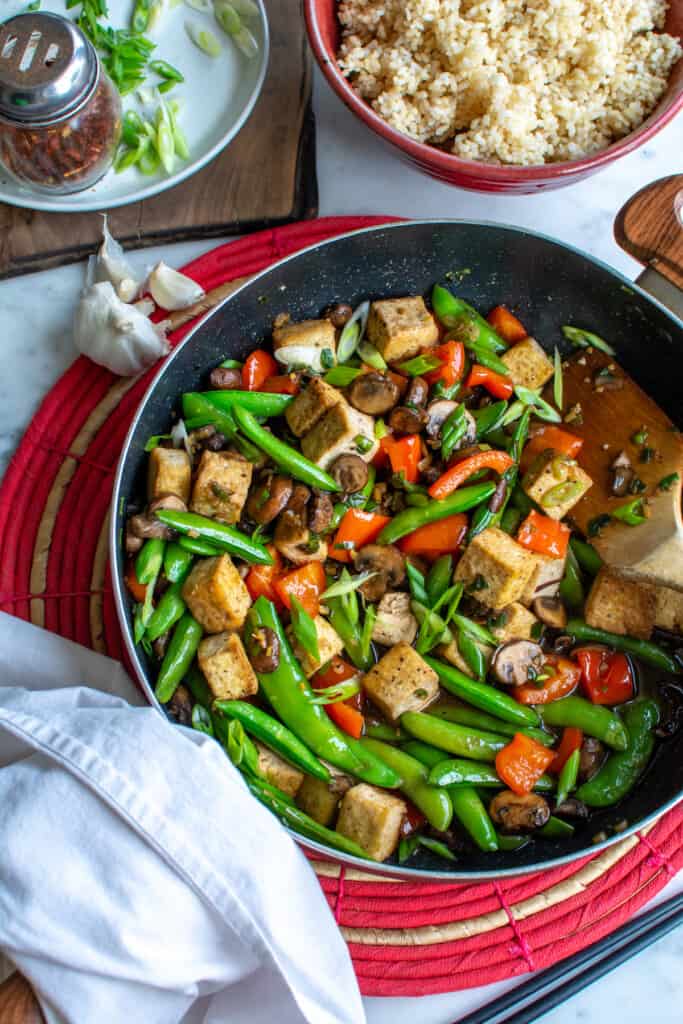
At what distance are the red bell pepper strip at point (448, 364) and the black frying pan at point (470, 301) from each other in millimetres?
234

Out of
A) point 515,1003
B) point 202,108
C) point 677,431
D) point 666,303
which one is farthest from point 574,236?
point 515,1003

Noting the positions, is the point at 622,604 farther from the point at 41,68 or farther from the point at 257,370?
the point at 41,68

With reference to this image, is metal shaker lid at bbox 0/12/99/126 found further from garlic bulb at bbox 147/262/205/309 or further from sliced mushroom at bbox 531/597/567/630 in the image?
sliced mushroom at bbox 531/597/567/630

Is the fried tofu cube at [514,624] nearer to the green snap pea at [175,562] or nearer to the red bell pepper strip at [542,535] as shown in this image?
the red bell pepper strip at [542,535]

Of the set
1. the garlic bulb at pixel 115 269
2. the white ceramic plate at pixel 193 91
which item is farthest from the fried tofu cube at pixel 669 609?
the white ceramic plate at pixel 193 91

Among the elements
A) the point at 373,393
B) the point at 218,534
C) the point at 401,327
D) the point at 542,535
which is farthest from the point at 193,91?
the point at 542,535

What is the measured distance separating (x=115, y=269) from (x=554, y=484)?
1391mm

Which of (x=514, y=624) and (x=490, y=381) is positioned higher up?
(x=490, y=381)

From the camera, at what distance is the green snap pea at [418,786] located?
236 centimetres

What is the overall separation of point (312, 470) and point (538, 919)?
1339mm

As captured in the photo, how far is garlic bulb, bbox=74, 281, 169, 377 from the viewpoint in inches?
101

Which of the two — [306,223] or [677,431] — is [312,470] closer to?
[306,223]

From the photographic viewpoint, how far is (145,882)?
76.9 inches

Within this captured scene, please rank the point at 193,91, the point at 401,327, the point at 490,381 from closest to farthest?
the point at 401,327
the point at 490,381
the point at 193,91
